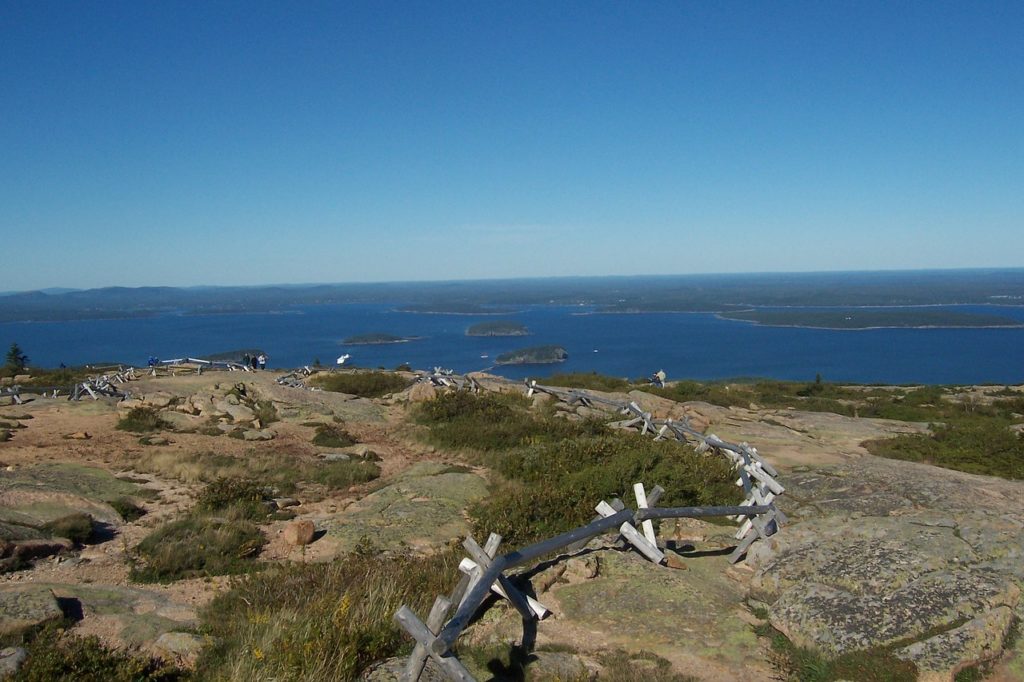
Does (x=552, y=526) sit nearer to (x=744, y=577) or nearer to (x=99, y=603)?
(x=744, y=577)

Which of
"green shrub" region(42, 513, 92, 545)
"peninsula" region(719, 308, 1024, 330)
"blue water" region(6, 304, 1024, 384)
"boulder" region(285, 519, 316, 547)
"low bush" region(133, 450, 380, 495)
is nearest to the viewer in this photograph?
"green shrub" region(42, 513, 92, 545)

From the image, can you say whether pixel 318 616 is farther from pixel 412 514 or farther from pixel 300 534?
pixel 412 514

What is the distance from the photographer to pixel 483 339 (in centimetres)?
13988

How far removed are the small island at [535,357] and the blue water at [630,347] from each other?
2.44 meters

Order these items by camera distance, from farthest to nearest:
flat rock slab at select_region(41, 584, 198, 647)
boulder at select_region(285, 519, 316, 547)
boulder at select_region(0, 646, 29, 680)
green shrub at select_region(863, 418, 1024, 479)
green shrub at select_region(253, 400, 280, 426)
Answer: green shrub at select_region(253, 400, 280, 426) → green shrub at select_region(863, 418, 1024, 479) → boulder at select_region(285, 519, 316, 547) → flat rock slab at select_region(41, 584, 198, 647) → boulder at select_region(0, 646, 29, 680)

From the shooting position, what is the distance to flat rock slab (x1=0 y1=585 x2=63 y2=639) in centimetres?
588

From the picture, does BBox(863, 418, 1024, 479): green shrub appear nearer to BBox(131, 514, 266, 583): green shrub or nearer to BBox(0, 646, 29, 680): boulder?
BBox(131, 514, 266, 583): green shrub

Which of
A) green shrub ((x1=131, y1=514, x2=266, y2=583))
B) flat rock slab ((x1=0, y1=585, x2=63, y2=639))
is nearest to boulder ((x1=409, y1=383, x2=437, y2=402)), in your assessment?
green shrub ((x1=131, y1=514, x2=266, y2=583))

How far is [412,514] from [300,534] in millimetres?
1918

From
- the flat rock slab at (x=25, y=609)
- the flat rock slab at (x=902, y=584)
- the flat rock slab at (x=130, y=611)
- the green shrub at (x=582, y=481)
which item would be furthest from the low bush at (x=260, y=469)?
the flat rock slab at (x=902, y=584)

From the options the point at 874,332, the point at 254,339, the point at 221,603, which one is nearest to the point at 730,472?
the point at 221,603

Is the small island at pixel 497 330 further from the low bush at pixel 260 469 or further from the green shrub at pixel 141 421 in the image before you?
the low bush at pixel 260 469

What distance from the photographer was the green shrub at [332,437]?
16609mm

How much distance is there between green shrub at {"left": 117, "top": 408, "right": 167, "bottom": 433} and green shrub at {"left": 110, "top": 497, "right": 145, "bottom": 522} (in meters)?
7.19
